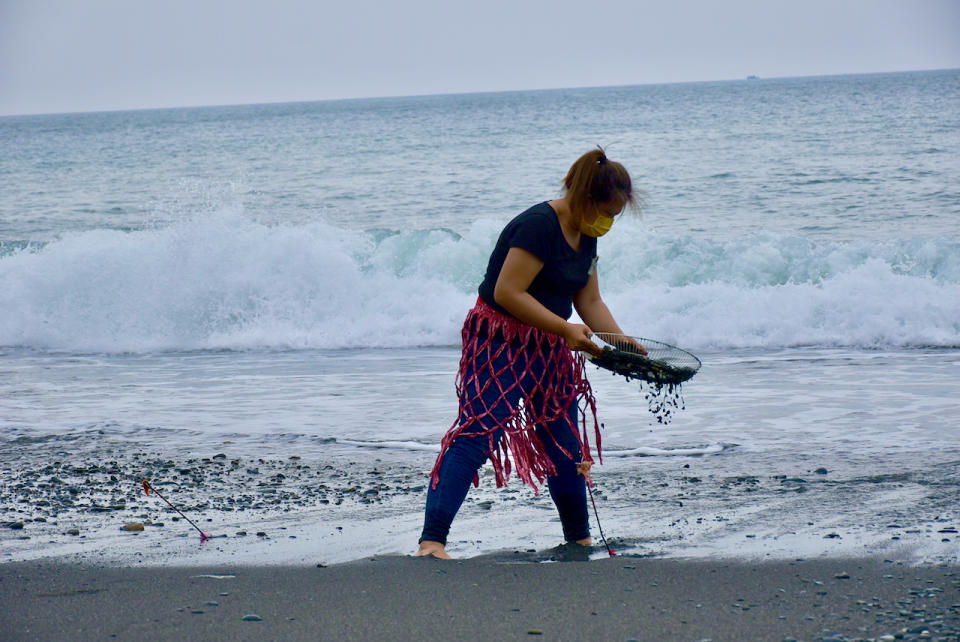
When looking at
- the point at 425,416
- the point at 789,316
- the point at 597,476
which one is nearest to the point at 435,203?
the point at 789,316

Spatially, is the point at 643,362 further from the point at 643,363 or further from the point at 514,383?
the point at 514,383

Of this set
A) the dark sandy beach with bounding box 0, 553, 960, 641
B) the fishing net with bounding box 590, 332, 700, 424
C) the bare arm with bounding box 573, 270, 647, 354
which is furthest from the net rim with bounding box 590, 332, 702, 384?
the dark sandy beach with bounding box 0, 553, 960, 641

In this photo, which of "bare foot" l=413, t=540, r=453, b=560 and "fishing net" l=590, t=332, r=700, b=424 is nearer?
"fishing net" l=590, t=332, r=700, b=424

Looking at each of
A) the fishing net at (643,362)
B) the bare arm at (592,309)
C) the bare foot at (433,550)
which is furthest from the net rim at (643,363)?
the bare foot at (433,550)

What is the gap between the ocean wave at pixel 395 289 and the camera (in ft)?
37.6

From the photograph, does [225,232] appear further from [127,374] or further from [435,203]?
Answer: [435,203]

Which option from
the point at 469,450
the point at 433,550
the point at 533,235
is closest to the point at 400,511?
the point at 433,550

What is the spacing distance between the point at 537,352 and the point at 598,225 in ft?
1.72

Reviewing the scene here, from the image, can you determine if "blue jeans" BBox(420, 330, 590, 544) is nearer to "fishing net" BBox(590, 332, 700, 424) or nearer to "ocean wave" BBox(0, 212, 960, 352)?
"fishing net" BBox(590, 332, 700, 424)

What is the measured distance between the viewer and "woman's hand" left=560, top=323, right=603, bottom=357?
358 centimetres

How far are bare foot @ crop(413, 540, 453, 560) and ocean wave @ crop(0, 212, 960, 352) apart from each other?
7.49 m

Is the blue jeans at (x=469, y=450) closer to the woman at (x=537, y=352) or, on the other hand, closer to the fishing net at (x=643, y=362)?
the woman at (x=537, y=352)

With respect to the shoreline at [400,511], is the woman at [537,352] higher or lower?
higher

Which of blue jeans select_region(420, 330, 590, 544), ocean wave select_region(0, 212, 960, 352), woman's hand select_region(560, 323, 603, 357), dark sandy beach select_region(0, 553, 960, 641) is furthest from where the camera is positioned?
ocean wave select_region(0, 212, 960, 352)
